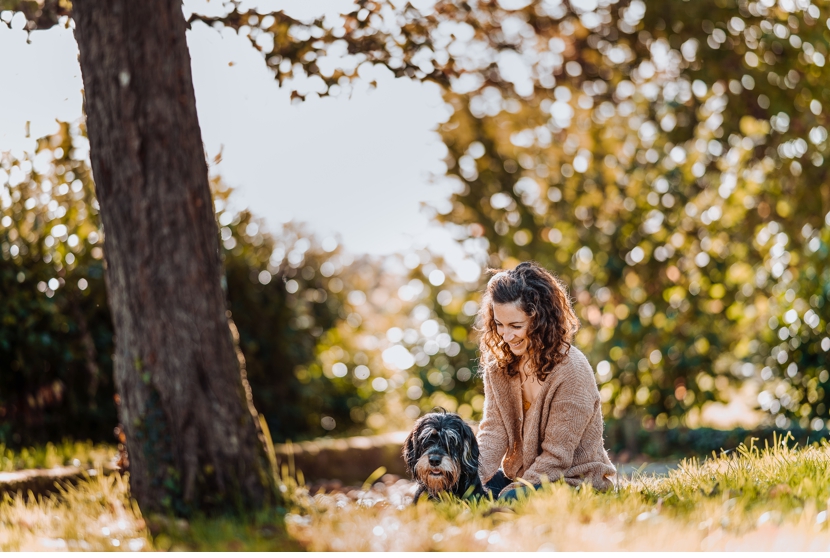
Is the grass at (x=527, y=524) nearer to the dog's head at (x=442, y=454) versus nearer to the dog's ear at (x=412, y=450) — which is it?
the dog's head at (x=442, y=454)

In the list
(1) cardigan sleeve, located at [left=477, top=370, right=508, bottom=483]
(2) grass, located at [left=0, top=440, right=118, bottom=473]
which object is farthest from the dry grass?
(2) grass, located at [left=0, top=440, right=118, bottom=473]

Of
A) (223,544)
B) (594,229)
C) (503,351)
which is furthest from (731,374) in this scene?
(223,544)

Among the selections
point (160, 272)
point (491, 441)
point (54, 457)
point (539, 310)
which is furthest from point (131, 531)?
point (54, 457)

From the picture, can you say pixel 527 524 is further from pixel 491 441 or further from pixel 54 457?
pixel 54 457

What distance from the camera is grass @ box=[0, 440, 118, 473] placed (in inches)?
212

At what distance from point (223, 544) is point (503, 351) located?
5.44 ft

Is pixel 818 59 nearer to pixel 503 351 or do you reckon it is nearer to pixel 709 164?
pixel 709 164

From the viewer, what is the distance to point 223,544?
3191 millimetres

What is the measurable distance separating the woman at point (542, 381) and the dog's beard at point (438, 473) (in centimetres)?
32

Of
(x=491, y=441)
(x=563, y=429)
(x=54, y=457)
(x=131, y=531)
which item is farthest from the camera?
(x=54, y=457)

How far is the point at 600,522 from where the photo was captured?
121 inches

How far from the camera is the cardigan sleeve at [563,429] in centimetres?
387

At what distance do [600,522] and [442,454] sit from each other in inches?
33.4

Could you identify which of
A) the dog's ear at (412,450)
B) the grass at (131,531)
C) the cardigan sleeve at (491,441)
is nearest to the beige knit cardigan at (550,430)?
the cardigan sleeve at (491,441)
